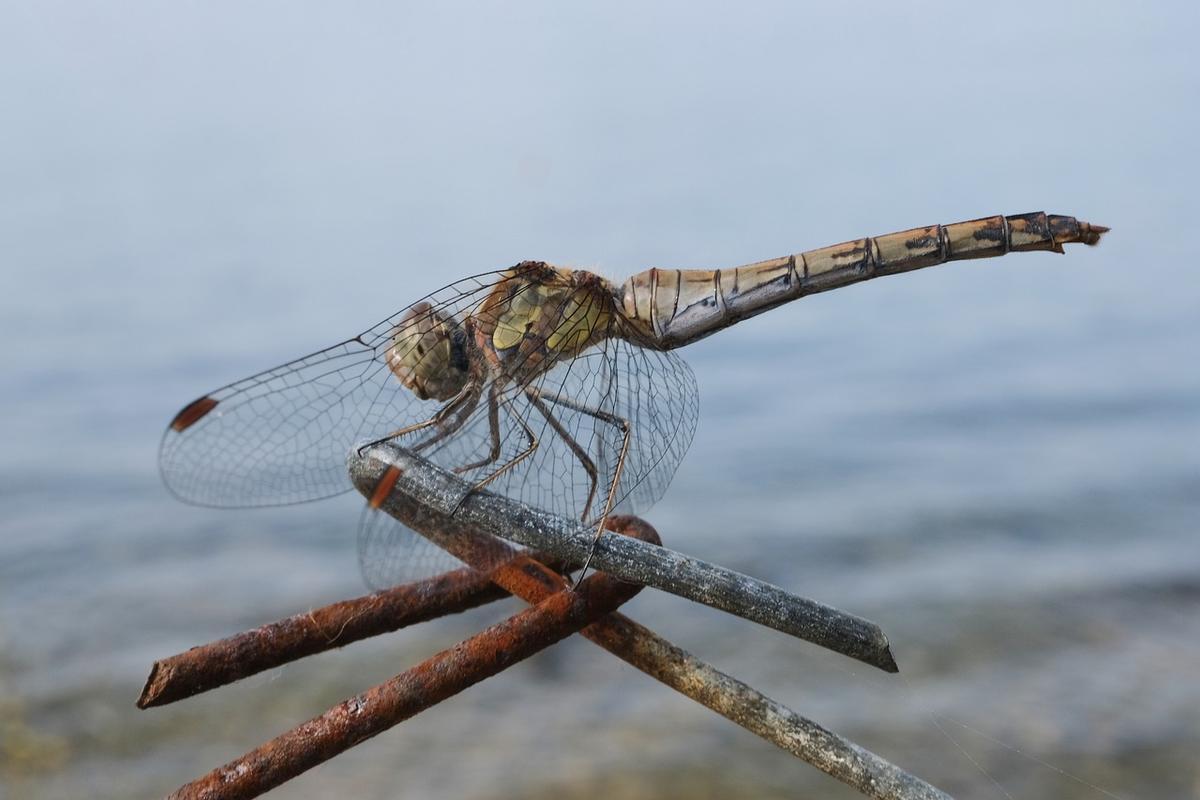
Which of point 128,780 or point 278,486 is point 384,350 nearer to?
point 278,486

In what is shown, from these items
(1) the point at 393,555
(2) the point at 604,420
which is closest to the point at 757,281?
(2) the point at 604,420

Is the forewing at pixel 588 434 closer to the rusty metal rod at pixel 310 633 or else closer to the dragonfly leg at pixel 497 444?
the dragonfly leg at pixel 497 444

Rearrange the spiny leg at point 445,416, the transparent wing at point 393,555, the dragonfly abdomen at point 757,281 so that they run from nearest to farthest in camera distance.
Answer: the transparent wing at point 393,555
the spiny leg at point 445,416
the dragonfly abdomen at point 757,281

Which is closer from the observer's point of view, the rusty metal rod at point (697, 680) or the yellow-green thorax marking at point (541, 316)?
the rusty metal rod at point (697, 680)

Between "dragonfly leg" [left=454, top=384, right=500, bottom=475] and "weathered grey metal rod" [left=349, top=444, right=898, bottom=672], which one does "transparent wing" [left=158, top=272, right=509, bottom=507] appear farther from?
"weathered grey metal rod" [left=349, top=444, right=898, bottom=672]

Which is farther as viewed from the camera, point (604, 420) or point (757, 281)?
point (757, 281)

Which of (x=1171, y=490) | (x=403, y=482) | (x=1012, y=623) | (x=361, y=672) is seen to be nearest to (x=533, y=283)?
(x=403, y=482)

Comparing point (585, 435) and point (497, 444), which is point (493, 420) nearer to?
point (497, 444)

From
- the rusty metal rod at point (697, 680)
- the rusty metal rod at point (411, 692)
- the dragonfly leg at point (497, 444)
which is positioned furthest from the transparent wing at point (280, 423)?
Result: the rusty metal rod at point (411, 692)
